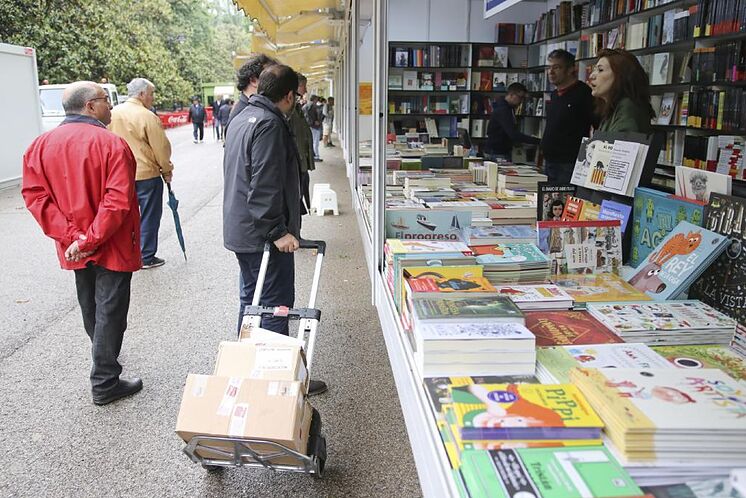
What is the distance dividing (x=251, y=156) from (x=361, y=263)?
303 centimetres

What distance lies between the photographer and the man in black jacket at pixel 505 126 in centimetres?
620

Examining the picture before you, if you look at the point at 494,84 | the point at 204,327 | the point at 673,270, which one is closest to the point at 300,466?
the point at 673,270

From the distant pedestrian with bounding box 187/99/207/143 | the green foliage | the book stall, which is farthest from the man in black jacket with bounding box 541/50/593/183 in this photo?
the distant pedestrian with bounding box 187/99/207/143

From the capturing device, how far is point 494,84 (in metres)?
9.64

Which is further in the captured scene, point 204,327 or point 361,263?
point 361,263

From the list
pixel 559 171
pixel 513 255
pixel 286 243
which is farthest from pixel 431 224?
pixel 559 171

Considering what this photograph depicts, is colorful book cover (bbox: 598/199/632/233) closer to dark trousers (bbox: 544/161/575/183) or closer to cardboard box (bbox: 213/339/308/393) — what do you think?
cardboard box (bbox: 213/339/308/393)

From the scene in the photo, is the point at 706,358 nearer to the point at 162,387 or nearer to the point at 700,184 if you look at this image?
the point at 700,184

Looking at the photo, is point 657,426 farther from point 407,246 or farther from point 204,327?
point 204,327

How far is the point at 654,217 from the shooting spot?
8.02 feet

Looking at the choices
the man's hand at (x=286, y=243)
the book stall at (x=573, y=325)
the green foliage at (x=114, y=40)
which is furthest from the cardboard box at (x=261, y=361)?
the green foliage at (x=114, y=40)

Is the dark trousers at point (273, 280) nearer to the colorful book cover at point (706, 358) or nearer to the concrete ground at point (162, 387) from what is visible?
the concrete ground at point (162, 387)

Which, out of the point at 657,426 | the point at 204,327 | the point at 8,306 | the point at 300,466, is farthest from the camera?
the point at 8,306

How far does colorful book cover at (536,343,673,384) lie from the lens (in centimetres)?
162
